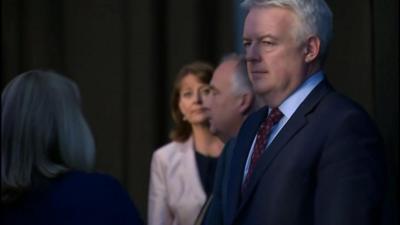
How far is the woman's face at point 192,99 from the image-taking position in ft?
18.8

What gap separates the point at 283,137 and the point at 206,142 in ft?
6.03

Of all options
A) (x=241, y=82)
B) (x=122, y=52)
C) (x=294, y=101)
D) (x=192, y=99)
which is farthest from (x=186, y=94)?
(x=294, y=101)

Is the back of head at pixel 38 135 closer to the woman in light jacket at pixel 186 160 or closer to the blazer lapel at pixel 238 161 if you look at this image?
the blazer lapel at pixel 238 161

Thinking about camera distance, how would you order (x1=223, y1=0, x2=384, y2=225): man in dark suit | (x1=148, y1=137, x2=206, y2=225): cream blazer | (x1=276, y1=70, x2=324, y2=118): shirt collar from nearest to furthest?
(x1=223, y1=0, x2=384, y2=225): man in dark suit < (x1=276, y1=70, x2=324, y2=118): shirt collar < (x1=148, y1=137, x2=206, y2=225): cream blazer

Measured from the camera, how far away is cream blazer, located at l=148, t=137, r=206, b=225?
540 cm

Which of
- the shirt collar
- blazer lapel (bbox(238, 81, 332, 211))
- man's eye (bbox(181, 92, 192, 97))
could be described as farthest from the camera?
man's eye (bbox(181, 92, 192, 97))

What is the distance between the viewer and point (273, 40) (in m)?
3.99

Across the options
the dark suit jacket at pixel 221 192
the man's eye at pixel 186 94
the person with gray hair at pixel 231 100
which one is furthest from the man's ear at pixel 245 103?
the man's eye at pixel 186 94

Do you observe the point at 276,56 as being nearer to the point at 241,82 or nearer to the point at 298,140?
the point at 298,140

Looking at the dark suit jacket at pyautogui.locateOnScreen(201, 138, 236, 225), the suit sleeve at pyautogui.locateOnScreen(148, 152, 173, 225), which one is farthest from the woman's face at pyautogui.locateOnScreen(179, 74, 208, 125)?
the dark suit jacket at pyautogui.locateOnScreen(201, 138, 236, 225)

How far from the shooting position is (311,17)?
397cm

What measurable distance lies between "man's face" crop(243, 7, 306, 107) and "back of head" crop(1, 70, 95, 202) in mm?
647

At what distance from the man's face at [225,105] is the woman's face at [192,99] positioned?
2.62 ft

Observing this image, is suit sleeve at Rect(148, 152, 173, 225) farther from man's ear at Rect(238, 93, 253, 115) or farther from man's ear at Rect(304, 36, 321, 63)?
man's ear at Rect(304, 36, 321, 63)
